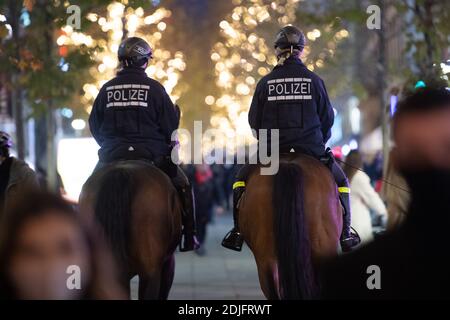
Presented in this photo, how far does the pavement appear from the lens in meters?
14.5

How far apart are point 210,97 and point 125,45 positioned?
5087 cm

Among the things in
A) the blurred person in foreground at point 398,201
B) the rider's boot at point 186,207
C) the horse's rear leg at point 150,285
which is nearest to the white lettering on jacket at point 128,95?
the rider's boot at point 186,207

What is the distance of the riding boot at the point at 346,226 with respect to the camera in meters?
9.30

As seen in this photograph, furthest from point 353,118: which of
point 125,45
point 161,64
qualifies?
point 125,45

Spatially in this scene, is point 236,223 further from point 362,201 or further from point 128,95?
point 362,201

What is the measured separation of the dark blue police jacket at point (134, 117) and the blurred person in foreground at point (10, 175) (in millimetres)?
1827

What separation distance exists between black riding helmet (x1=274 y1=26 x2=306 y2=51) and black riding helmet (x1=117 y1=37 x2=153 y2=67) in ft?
4.18

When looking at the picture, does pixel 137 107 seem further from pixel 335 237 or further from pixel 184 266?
pixel 184 266

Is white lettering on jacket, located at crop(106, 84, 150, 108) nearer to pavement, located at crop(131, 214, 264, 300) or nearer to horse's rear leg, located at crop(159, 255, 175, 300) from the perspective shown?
horse's rear leg, located at crop(159, 255, 175, 300)

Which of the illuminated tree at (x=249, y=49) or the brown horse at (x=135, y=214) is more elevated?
the illuminated tree at (x=249, y=49)

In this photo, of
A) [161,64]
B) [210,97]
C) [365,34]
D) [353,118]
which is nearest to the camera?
[161,64]

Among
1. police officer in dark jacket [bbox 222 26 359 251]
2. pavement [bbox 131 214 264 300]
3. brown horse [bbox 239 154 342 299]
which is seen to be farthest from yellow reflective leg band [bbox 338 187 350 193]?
pavement [bbox 131 214 264 300]

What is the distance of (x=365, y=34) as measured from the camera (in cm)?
5491

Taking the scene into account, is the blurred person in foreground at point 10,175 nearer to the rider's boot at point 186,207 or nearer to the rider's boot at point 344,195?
the rider's boot at point 186,207
